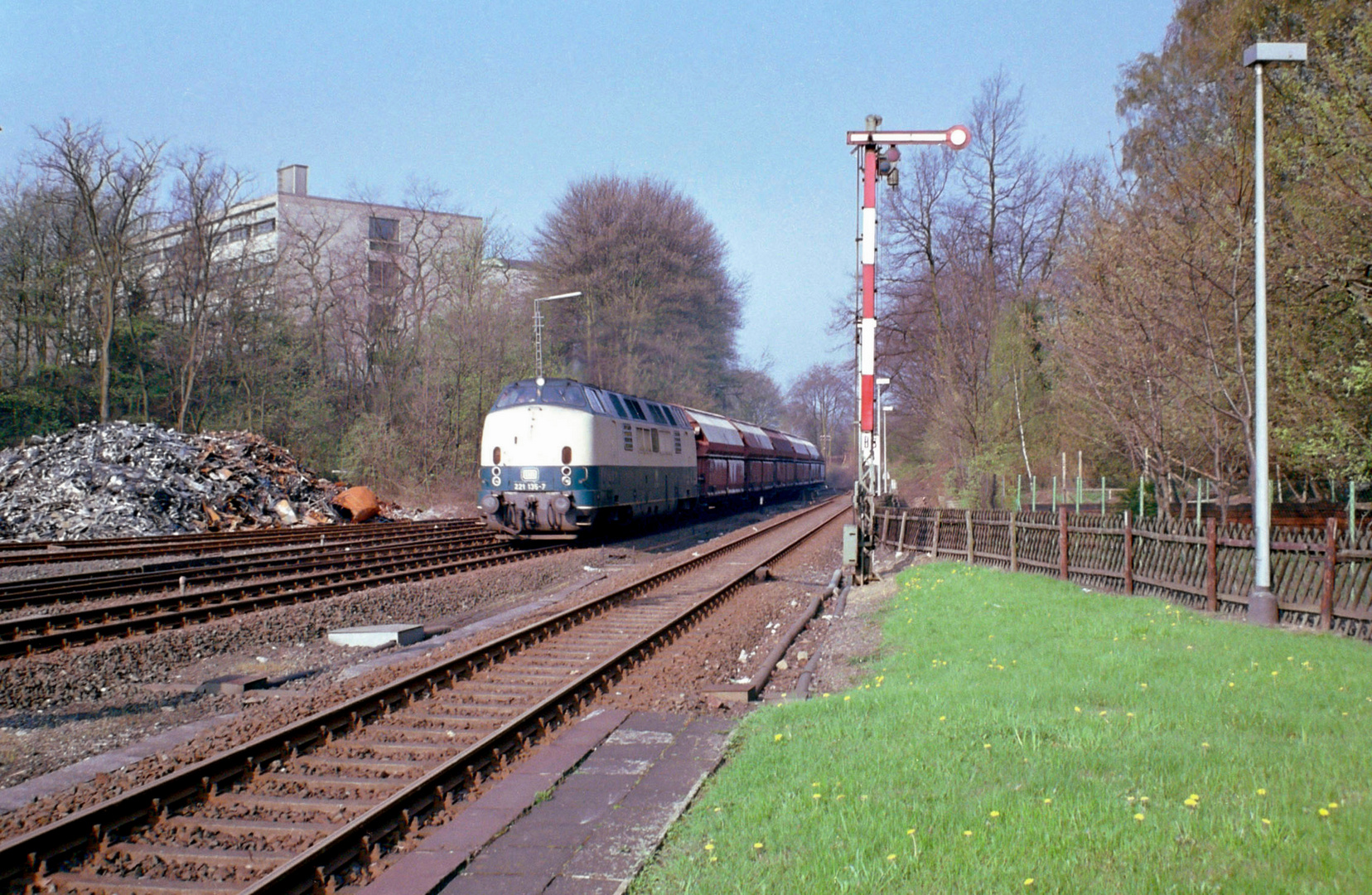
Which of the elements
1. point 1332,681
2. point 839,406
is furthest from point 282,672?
point 839,406

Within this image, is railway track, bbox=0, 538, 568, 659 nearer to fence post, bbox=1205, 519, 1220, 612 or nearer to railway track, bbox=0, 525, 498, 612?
railway track, bbox=0, 525, 498, 612

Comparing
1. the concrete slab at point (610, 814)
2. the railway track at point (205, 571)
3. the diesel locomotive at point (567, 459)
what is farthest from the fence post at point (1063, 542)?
the railway track at point (205, 571)

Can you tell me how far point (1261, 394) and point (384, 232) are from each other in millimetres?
55017

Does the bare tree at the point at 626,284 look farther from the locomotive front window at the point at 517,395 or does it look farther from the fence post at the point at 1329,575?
the fence post at the point at 1329,575

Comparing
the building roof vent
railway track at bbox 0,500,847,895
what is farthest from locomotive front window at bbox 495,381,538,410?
the building roof vent

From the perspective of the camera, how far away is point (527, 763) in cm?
652

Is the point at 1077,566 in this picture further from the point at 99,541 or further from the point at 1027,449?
the point at 1027,449

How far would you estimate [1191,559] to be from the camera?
12320mm

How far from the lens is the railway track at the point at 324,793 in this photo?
4773 millimetres

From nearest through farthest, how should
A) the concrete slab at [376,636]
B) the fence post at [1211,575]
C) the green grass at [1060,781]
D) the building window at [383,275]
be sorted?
1. the green grass at [1060,781]
2. the fence post at [1211,575]
3. the concrete slab at [376,636]
4. the building window at [383,275]

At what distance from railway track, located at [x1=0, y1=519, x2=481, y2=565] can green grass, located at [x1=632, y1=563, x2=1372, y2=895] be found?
51.7 feet

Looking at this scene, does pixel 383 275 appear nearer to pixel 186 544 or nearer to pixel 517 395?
pixel 186 544

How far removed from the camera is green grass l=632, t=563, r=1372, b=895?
408 centimetres

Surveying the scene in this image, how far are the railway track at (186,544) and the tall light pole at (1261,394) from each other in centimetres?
1796
